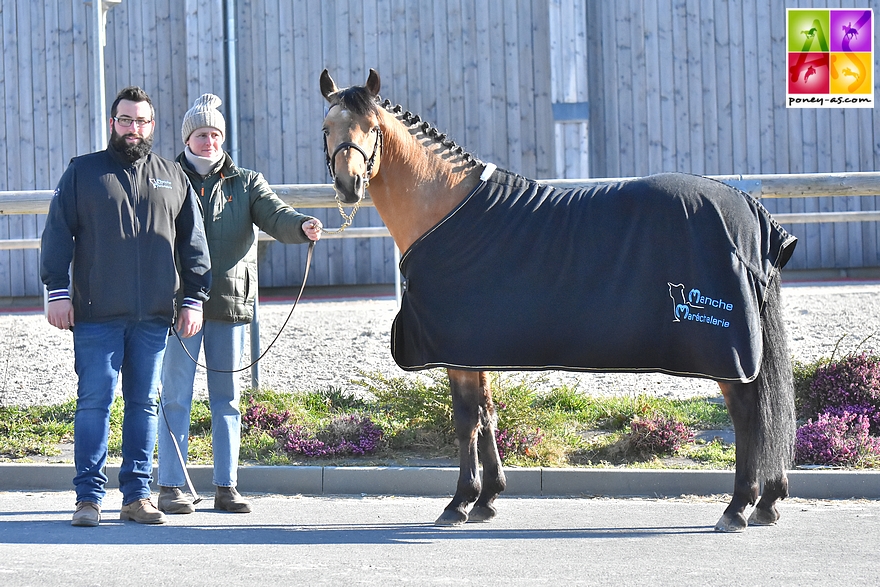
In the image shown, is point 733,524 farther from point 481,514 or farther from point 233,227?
point 233,227

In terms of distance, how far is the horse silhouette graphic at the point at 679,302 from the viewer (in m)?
4.45

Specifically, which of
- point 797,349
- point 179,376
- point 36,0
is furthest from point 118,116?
point 36,0

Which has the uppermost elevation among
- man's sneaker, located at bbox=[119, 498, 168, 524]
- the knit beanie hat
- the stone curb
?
the knit beanie hat

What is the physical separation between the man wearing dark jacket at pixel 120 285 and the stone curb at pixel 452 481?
3.30 feet

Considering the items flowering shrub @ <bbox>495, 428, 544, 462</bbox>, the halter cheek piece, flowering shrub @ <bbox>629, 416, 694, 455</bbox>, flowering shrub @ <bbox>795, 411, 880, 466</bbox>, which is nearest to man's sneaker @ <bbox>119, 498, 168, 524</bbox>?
the halter cheek piece

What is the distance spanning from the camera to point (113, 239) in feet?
14.9

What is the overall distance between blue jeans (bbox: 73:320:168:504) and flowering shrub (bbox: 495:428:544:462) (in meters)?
2.09

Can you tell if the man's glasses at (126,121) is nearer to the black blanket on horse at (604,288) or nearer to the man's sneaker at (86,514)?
the black blanket on horse at (604,288)

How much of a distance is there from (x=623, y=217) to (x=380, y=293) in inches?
315

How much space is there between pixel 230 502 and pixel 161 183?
168 centimetres

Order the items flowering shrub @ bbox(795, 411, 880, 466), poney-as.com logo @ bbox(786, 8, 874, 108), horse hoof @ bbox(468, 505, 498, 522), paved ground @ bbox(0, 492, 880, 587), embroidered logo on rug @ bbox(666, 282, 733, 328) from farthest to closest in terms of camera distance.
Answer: poney-as.com logo @ bbox(786, 8, 874, 108) < flowering shrub @ bbox(795, 411, 880, 466) < horse hoof @ bbox(468, 505, 498, 522) < embroidered logo on rug @ bbox(666, 282, 733, 328) < paved ground @ bbox(0, 492, 880, 587)

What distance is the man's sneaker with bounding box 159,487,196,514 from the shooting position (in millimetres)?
4938

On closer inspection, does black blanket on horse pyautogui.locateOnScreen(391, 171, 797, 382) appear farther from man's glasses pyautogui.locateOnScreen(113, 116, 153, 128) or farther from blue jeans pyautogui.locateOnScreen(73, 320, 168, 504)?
man's glasses pyautogui.locateOnScreen(113, 116, 153, 128)

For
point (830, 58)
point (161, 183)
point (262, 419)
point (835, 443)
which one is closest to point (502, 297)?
point (161, 183)
